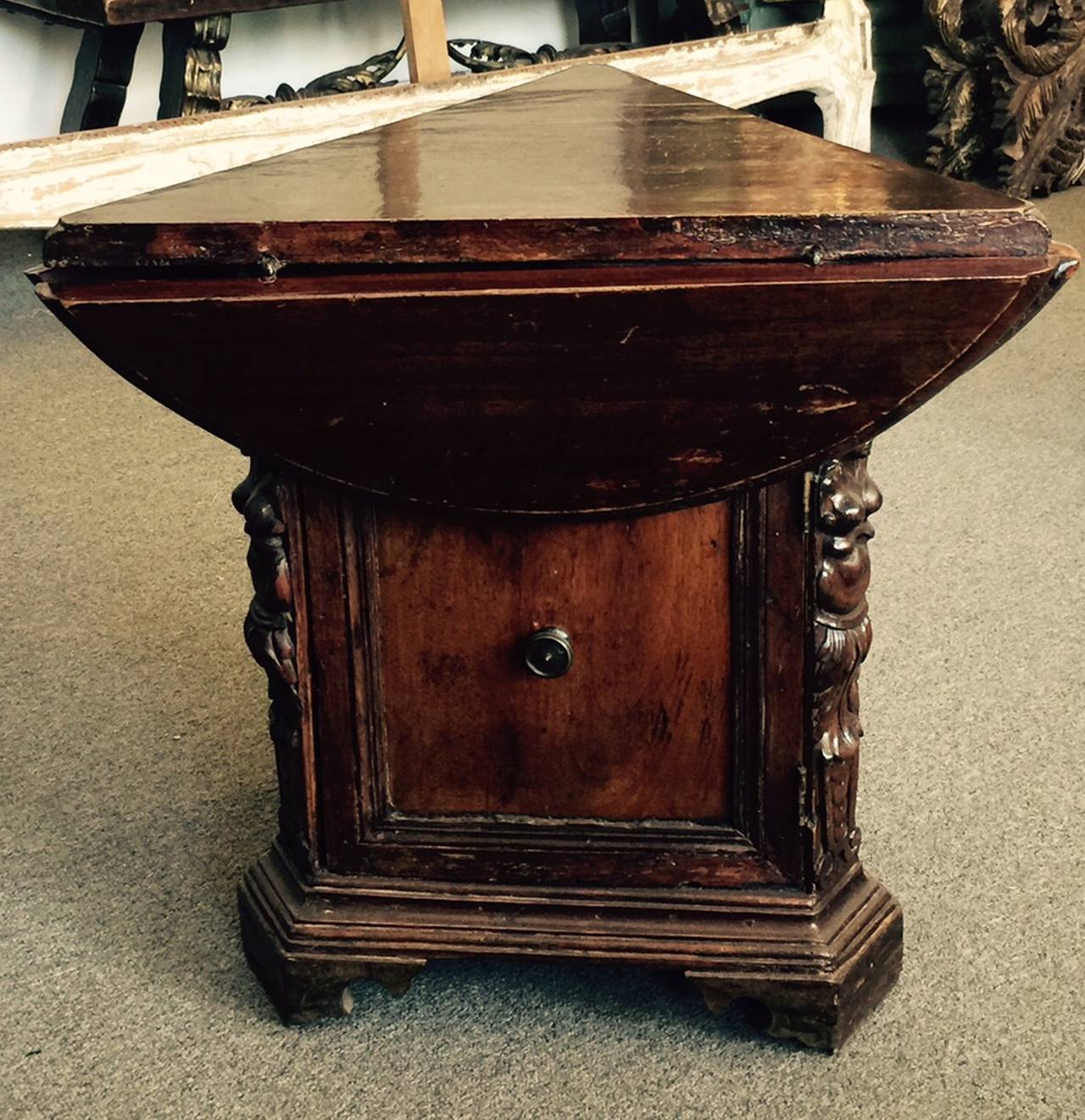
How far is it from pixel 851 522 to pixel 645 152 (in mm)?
330

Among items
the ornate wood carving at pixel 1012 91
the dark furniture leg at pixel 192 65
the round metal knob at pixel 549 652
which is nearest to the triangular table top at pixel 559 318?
the round metal knob at pixel 549 652

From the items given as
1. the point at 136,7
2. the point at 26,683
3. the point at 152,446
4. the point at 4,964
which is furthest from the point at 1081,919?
the point at 136,7

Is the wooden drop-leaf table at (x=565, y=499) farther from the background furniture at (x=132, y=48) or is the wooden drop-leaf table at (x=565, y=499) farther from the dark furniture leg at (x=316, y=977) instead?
the background furniture at (x=132, y=48)

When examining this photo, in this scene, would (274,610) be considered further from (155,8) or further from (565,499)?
(155,8)

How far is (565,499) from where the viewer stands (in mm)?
959

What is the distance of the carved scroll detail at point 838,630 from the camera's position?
3.25 feet

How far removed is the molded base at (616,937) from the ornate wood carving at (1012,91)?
269 cm

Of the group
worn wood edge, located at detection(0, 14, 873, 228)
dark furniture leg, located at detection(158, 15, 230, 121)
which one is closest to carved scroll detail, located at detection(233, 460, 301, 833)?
worn wood edge, located at detection(0, 14, 873, 228)

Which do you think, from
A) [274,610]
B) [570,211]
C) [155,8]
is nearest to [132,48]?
[155,8]

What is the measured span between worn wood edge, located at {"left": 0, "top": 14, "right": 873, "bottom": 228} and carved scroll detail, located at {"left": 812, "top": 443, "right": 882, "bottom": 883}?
5.13 feet

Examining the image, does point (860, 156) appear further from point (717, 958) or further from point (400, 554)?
point (717, 958)

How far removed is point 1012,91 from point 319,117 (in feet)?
5.33

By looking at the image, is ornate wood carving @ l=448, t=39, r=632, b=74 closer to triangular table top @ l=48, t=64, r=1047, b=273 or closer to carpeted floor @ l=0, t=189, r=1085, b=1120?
carpeted floor @ l=0, t=189, r=1085, b=1120

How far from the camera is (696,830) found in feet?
3.52
